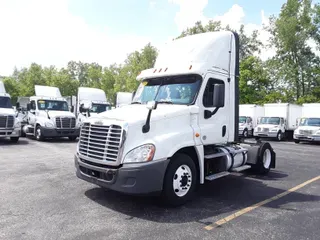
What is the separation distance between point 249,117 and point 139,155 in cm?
2303

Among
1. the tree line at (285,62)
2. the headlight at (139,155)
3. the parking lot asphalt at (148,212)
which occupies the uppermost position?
the tree line at (285,62)

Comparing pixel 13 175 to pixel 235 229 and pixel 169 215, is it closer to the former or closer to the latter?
pixel 169 215

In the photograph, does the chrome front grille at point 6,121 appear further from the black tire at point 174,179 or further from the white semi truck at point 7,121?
the black tire at point 174,179

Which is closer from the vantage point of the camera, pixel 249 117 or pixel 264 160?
pixel 264 160

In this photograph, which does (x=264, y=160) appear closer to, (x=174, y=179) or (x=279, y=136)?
(x=174, y=179)

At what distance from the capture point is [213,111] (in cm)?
586

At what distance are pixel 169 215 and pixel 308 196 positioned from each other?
3358 mm

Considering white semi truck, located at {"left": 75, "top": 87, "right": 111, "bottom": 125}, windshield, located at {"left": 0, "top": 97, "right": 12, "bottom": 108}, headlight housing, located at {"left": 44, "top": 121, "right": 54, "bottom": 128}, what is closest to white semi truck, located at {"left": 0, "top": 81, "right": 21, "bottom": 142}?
windshield, located at {"left": 0, "top": 97, "right": 12, "bottom": 108}

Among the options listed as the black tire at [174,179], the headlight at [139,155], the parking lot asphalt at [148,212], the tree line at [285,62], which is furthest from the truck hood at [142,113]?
the tree line at [285,62]

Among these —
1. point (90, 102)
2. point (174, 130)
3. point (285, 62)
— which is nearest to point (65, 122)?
point (90, 102)

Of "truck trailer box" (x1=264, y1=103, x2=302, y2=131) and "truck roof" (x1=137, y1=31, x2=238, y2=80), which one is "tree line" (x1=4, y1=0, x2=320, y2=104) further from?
"truck roof" (x1=137, y1=31, x2=238, y2=80)

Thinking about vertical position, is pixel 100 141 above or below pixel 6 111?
below

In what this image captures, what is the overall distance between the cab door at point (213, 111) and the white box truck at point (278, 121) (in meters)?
18.4

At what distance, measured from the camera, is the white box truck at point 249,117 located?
972 inches
